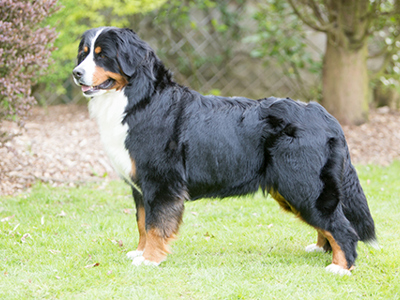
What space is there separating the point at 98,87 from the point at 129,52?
0.35m

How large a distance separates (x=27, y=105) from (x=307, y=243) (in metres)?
3.59

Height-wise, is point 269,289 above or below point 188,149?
below

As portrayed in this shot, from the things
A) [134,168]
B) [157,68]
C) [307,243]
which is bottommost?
[307,243]

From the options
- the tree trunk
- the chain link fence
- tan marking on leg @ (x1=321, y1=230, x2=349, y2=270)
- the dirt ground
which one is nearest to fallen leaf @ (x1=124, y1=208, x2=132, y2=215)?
the dirt ground

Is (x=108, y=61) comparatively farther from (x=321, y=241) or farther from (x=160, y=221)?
(x=321, y=241)

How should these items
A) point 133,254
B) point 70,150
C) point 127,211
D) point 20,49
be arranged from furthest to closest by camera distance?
point 70,150 < point 20,49 < point 127,211 < point 133,254

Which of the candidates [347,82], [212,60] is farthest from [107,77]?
[212,60]

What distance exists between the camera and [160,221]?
10.6 ft

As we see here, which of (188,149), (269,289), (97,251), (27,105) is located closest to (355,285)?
(269,289)

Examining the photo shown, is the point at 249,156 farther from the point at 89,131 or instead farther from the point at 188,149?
the point at 89,131

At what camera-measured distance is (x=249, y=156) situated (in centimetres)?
326

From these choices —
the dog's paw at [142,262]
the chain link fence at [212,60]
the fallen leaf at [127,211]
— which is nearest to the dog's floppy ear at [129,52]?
the dog's paw at [142,262]

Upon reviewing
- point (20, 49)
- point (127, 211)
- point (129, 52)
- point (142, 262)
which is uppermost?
point (129, 52)

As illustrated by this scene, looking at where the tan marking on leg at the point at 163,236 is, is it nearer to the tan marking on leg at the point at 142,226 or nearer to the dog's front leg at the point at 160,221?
the dog's front leg at the point at 160,221
